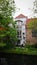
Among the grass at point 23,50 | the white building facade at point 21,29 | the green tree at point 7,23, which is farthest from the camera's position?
the white building facade at point 21,29

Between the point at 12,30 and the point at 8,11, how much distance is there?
63cm

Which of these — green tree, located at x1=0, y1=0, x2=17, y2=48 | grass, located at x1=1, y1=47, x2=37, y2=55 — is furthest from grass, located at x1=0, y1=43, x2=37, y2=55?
green tree, located at x1=0, y1=0, x2=17, y2=48

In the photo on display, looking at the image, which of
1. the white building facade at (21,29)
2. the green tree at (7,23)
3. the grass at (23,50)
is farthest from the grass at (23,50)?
the white building facade at (21,29)

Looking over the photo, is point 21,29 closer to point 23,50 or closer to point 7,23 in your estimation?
point 23,50

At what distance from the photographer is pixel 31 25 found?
225 inches

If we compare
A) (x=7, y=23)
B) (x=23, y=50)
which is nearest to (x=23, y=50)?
(x=23, y=50)

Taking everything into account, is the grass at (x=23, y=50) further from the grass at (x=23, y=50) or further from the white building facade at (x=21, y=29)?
the white building facade at (x=21, y=29)

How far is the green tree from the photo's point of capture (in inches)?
197

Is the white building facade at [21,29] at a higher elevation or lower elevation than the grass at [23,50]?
higher

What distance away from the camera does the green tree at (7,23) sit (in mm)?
5012

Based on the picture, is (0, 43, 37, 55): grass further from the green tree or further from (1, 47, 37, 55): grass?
the green tree

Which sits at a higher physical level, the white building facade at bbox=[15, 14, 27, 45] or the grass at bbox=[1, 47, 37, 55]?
the white building facade at bbox=[15, 14, 27, 45]

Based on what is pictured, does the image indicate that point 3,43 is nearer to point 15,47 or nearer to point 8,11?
point 15,47

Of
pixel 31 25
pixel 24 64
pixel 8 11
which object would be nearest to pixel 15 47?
pixel 31 25
